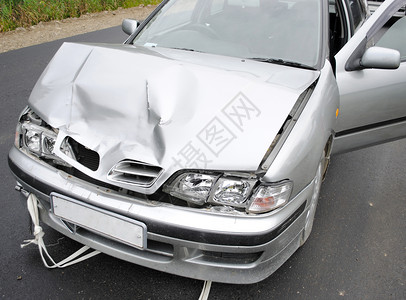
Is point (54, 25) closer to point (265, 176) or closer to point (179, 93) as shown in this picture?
point (179, 93)

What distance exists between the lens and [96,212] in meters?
1.82

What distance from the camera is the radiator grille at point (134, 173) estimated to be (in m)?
1.78

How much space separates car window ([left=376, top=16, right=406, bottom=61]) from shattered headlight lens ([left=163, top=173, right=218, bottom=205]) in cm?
213

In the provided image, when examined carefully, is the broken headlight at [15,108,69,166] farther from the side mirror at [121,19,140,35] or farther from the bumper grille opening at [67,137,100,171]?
the side mirror at [121,19,140,35]

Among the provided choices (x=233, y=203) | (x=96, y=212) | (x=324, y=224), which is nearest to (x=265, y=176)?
(x=233, y=203)

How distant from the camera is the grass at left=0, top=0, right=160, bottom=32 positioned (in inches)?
333

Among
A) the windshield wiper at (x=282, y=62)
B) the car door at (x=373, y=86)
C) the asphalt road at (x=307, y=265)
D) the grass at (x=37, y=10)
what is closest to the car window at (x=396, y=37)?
the car door at (x=373, y=86)

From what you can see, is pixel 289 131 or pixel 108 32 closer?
pixel 289 131

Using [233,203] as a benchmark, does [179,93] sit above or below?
above

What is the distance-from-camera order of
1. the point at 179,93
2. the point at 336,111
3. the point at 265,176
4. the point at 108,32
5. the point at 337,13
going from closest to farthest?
the point at 265,176, the point at 179,93, the point at 336,111, the point at 337,13, the point at 108,32

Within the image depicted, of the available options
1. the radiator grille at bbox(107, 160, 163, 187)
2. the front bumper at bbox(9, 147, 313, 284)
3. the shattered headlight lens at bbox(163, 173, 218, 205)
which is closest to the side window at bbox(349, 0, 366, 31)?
the front bumper at bbox(9, 147, 313, 284)

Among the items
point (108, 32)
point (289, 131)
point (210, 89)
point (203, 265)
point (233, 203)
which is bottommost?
point (108, 32)

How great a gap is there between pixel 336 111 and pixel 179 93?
A: 3.61 feet

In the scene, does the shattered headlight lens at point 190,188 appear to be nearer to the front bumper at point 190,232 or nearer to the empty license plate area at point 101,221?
the front bumper at point 190,232
